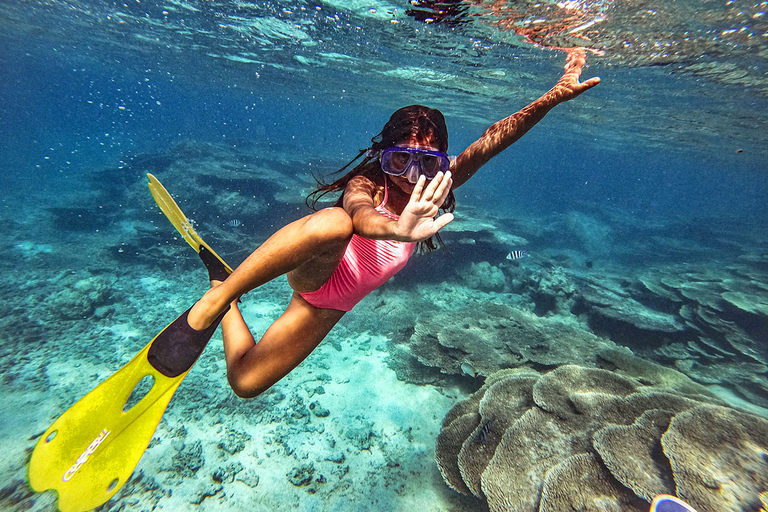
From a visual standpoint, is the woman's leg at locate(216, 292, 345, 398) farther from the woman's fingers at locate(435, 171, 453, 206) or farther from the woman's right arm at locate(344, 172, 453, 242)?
the woman's fingers at locate(435, 171, 453, 206)

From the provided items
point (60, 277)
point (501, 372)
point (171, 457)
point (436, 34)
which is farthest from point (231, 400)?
point (436, 34)

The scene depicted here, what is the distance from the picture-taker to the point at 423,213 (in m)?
1.54

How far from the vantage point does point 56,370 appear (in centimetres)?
630

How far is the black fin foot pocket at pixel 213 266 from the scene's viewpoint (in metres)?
3.74

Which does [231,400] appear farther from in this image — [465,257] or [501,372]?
[465,257]

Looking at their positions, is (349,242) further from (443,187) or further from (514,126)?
(514,126)

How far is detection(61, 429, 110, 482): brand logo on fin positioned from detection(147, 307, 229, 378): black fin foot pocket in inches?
35.1

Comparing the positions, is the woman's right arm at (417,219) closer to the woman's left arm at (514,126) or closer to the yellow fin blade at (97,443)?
the woman's left arm at (514,126)

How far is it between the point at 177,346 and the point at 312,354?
506 cm

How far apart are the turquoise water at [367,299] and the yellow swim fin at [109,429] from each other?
65.7 inches

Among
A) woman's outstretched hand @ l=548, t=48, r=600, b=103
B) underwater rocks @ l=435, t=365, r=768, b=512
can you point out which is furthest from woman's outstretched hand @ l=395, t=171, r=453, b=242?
underwater rocks @ l=435, t=365, r=768, b=512

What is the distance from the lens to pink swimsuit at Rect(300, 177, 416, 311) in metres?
2.64

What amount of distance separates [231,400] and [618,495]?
18.6ft

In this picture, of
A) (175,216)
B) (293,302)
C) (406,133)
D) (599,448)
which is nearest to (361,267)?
(293,302)
